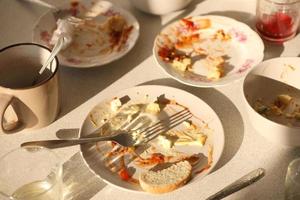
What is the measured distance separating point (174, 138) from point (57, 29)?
348 millimetres

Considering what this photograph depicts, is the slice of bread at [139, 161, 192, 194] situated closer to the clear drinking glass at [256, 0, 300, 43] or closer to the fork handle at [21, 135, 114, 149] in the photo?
the fork handle at [21, 135, 114, 149]

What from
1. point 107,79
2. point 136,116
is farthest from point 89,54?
point 136,116

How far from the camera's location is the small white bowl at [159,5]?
102 centimetres

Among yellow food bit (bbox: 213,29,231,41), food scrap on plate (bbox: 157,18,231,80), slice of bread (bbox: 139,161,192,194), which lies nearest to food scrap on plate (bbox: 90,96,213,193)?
slice of bread (bbox: 139,161,192,194)

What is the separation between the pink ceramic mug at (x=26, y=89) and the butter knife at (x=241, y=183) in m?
0.31

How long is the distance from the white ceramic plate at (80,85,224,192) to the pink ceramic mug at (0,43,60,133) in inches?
2.9

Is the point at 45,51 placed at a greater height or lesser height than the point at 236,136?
greater

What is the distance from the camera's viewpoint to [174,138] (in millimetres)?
799

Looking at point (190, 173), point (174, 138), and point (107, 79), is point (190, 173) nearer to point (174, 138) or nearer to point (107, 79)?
point (174, 138)

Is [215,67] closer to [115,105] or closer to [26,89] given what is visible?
[115,105]

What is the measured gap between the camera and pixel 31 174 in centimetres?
73

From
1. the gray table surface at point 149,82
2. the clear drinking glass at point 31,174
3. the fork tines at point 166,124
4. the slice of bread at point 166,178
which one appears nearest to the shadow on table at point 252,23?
the gray table surface at point 149,82

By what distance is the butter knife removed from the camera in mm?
699

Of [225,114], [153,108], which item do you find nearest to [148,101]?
[153,108]
